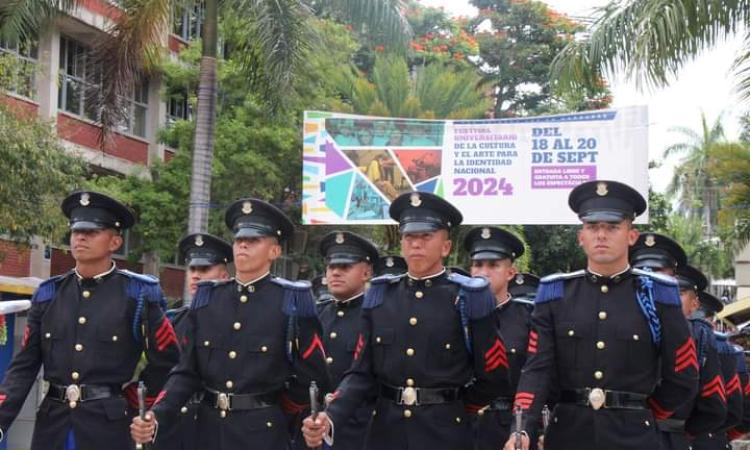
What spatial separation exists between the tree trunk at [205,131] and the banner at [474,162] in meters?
2.58

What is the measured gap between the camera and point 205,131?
18.4 meters

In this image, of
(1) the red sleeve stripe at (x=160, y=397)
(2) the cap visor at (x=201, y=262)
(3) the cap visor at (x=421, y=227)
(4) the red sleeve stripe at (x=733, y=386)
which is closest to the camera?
(1) the red sleeve stripe at (x=160, y=397)

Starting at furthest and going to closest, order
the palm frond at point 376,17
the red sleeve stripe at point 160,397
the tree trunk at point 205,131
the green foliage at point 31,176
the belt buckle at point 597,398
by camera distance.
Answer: the tree trunk at point 205,131
the palm frond at point 376,17
the green foliage at point 31,176
the red sleeve stripe at point 160,397
the belt buckle at point 597,398

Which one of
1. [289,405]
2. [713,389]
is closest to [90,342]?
[289,405]

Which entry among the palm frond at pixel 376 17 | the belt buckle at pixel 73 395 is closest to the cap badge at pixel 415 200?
the belt buckle at pixel 73 395

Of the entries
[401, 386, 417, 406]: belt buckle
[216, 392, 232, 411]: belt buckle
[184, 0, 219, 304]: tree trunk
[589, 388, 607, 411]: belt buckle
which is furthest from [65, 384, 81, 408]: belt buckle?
[184, 0, 219, 304]: tree trunk

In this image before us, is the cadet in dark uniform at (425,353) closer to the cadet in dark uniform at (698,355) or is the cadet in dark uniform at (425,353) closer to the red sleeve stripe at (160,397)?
the red sleeve stripe at (160,397)

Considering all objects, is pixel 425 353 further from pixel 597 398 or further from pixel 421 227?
pixel 597 398

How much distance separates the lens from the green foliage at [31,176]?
1683cm

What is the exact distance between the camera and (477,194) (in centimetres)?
2017

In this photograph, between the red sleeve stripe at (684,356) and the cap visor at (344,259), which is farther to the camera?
the cap visor at (344,259)

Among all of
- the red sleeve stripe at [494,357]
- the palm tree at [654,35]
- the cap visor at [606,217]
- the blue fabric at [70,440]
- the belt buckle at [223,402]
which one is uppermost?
the palm tree at [654,35]

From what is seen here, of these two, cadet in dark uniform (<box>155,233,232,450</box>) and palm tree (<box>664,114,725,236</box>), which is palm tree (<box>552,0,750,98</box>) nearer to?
cadet in dark uniform (<box>155,233,232,450</box>)

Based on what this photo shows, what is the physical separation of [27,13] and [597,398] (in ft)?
43.8
